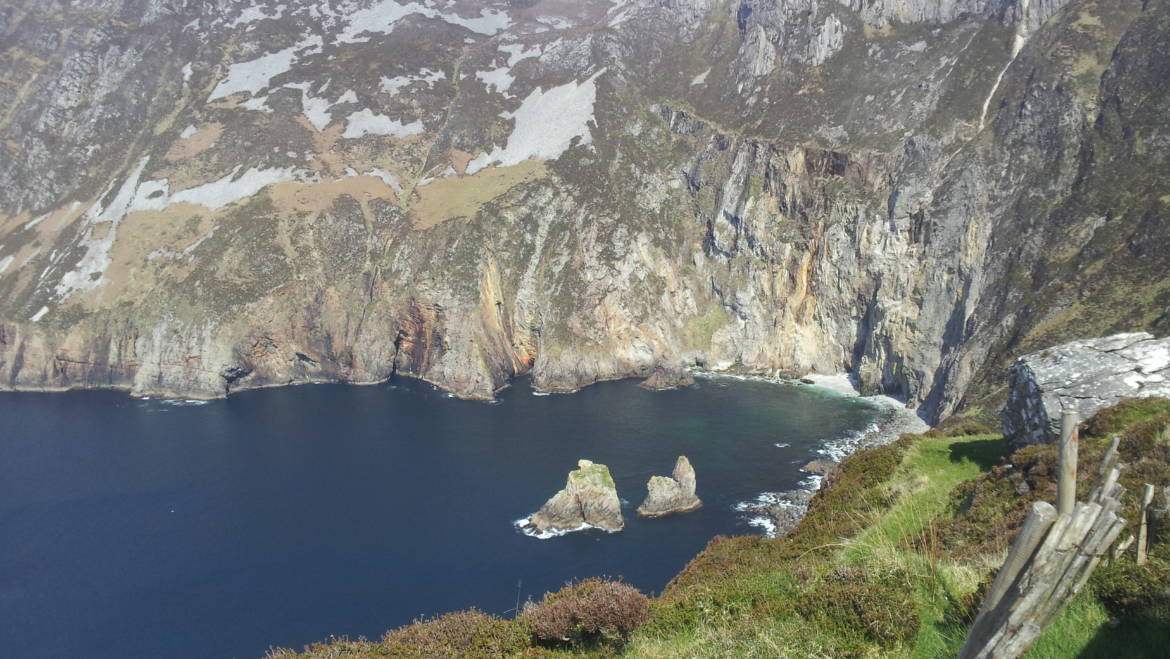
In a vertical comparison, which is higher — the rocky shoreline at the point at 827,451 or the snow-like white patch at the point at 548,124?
the snow-like white patch at the point at 548,124

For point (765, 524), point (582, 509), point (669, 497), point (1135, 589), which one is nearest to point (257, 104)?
point (582, 509)

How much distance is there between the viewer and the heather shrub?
11.3 metres

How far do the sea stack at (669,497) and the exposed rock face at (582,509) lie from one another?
9.80 feet

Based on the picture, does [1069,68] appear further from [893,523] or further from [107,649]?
[107,649]

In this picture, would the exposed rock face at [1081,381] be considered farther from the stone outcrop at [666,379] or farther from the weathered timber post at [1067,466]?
the stone outcrop at [666,379]

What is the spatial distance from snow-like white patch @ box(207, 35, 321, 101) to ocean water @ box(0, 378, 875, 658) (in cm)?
7972

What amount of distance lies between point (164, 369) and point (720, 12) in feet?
453

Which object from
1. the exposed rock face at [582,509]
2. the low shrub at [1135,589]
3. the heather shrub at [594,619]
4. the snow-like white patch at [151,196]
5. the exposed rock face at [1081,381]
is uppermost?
the low shrub at [1135,589]

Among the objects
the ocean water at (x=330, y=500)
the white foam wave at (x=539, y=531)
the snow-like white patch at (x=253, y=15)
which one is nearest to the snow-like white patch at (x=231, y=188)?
the ocean water at (x=330, y=500)

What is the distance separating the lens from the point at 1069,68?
9512cm

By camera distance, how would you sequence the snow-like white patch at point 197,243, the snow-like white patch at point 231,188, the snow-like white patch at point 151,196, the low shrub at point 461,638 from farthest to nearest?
the snow-like white patch at point 231,188, the snow-like white patch at point 151,196, the snow-like white patch at point 197,243, the low shrub at point 461,638

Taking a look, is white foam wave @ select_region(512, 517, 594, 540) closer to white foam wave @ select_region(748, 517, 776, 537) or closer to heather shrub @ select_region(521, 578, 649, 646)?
white foam wave @ select_region(748, 517, 776, 537)

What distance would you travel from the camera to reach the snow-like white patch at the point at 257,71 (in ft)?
→ 507

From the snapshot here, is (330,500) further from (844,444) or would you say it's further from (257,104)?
(257,104)
